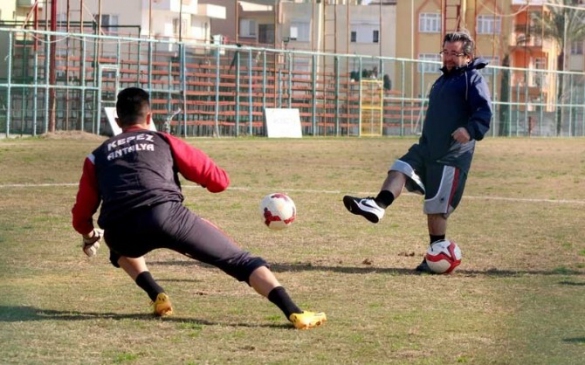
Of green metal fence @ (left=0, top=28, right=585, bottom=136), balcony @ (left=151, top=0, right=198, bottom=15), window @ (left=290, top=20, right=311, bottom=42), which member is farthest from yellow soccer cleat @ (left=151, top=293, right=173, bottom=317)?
window @ (left=290, top=20, right=311, bottom=42)

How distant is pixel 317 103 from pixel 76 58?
43.4ft

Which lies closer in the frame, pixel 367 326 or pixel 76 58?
pixel 367 326

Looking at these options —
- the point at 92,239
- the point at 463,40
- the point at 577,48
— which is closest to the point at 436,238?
the point at 463,40

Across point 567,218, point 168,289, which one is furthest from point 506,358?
point 567,218

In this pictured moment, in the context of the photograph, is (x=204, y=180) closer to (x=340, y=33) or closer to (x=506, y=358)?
(x=506, y=358)

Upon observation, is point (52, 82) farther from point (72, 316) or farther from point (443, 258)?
point (72, 316)

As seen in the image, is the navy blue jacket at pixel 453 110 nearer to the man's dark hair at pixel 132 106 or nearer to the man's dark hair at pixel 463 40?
the man's dark hair at pixel 463 40

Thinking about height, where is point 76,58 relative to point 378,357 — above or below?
above

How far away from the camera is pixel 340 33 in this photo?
282 ft

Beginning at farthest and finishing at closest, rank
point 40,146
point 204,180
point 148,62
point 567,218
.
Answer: point 148,62 < point 40,146 < point 567,218 < point 204,180

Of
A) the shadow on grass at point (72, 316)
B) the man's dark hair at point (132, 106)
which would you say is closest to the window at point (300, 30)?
the shadow on grass at point (72, 316)

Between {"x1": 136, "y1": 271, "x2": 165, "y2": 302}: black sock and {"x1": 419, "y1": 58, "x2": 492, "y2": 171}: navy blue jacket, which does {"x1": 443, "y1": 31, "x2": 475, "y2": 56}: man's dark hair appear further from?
{"x1": 136, "y1": 271, "x2": 165, "y2": 302}: black sock

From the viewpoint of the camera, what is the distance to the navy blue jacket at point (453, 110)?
10406 millimetres

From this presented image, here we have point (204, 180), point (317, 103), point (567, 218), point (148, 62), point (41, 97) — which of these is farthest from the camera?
point (317, 103)
